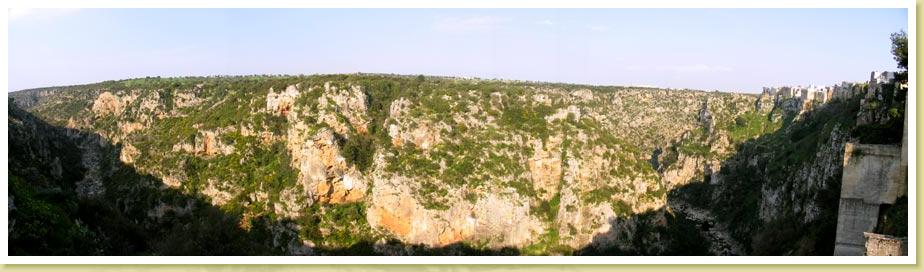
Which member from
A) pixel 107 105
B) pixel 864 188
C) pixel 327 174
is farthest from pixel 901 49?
pixel 107 105

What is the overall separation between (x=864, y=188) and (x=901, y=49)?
7.97 meters

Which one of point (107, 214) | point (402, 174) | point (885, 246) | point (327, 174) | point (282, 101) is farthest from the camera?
point (282, 101)

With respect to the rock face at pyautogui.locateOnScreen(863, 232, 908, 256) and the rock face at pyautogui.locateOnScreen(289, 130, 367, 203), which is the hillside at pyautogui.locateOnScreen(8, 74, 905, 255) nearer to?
the rock face at pyautogui.locateOnScreen(289, 130, 367, 203)

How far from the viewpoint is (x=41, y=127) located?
60.0m

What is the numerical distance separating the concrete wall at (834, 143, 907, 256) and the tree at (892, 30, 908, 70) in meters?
6.53

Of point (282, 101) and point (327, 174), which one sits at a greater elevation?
point (282, 101)

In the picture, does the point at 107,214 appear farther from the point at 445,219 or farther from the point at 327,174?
the point at 327,174

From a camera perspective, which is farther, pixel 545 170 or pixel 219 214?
pixel 545 170

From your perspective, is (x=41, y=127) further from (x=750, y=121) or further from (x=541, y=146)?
(x=750, y=121)

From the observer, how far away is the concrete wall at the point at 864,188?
987 inches

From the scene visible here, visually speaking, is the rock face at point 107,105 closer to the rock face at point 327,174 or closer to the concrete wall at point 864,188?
the rock face at point 327,174

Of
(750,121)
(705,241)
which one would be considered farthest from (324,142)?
(750,121)

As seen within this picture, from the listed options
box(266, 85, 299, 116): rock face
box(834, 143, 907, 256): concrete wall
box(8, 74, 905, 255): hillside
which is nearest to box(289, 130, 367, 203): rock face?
box(8, 74, 905, 255): hillside

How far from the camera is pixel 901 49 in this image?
29.8 metres
